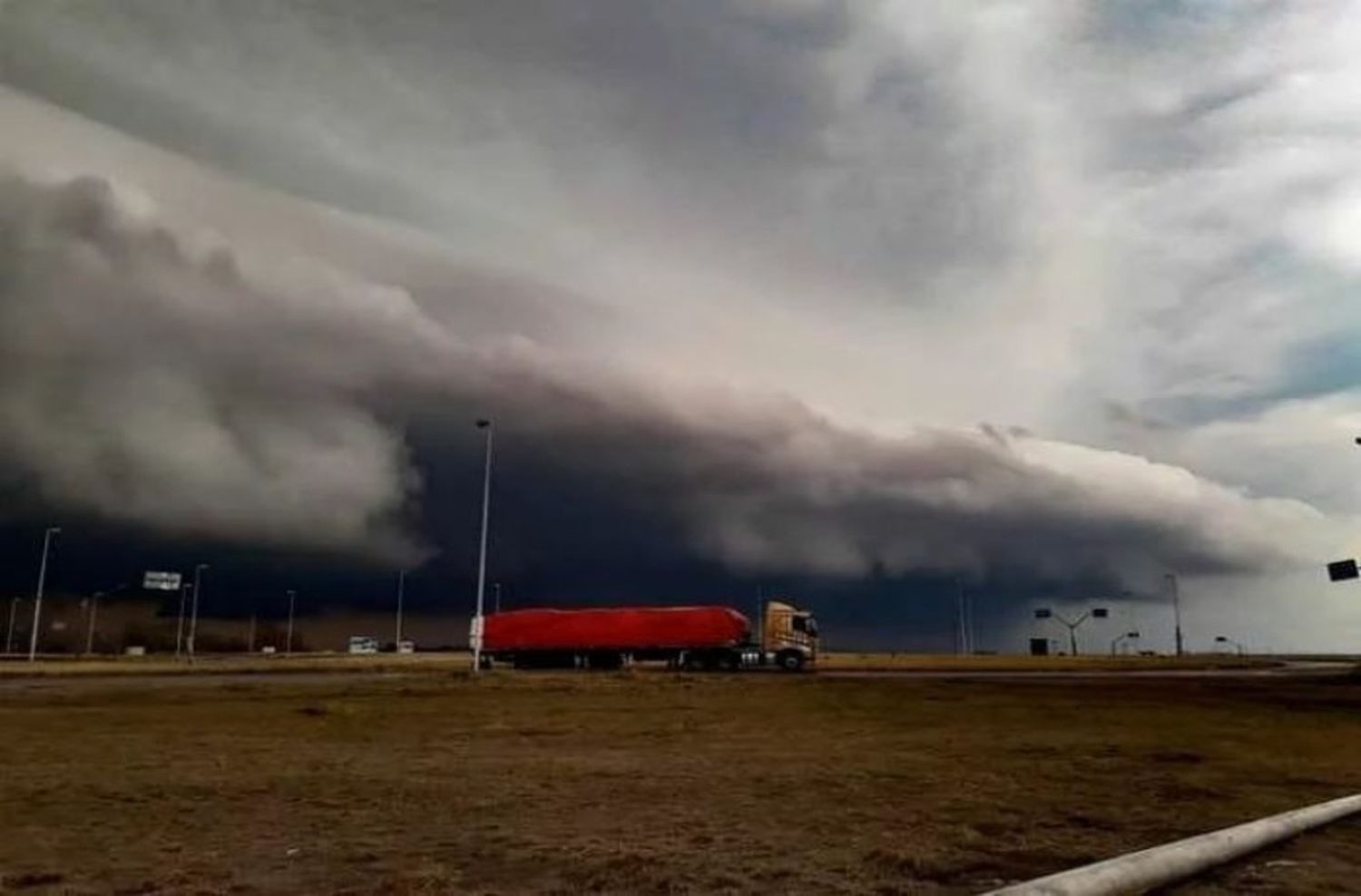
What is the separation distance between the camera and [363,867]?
10086 mm

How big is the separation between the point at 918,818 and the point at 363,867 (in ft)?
20.8

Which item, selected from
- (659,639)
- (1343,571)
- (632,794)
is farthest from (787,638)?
(632,794)

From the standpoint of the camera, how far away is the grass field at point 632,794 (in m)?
9.85

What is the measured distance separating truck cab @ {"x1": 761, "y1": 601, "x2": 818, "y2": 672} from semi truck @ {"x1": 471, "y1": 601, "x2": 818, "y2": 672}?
2.3 inches

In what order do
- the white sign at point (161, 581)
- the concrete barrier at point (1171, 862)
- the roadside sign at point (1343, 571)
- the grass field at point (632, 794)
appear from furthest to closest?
the white sign at point (161, 581) → the roadside sign at point (1343, 571) → the grass field at point (632, 794) → the concrete barrier at point (1171, 862)

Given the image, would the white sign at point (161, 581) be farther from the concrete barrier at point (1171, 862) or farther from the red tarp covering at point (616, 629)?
the concrete barrier at point (1171, 862)

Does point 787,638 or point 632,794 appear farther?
point 787,638

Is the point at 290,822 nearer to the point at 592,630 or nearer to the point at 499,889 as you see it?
the point at 499,889

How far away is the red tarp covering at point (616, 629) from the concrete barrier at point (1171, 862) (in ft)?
191

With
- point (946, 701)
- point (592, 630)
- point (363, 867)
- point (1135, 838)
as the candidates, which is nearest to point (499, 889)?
point (363, 867)

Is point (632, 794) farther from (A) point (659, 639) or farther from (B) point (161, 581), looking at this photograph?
(B) point (161, 581)

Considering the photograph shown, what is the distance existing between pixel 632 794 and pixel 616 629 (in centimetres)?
5847

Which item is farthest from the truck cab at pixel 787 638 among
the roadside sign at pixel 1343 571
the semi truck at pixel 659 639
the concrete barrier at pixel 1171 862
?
the concrete barrier at pixel 1171 862

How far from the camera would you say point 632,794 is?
15.1 meters
